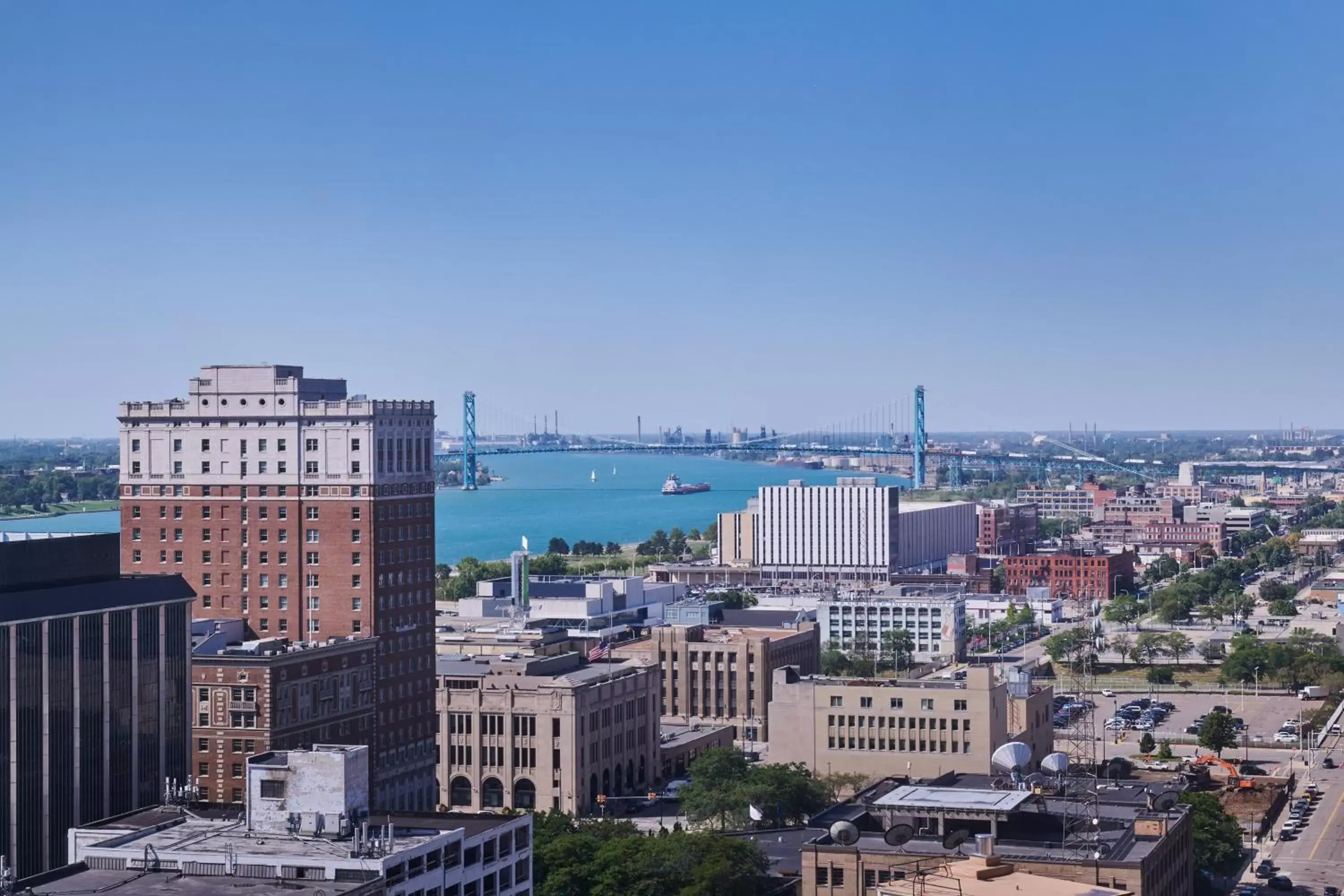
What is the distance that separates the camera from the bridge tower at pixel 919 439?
182125 millimetres

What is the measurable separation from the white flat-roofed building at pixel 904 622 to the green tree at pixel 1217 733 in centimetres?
2094

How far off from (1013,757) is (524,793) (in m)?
18.5

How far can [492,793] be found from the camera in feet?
163

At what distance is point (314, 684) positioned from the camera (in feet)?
128

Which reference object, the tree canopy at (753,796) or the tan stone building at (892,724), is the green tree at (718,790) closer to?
the tree canopy at (753,796)

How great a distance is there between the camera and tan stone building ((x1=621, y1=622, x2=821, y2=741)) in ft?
199

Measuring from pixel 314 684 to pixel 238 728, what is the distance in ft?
6.37

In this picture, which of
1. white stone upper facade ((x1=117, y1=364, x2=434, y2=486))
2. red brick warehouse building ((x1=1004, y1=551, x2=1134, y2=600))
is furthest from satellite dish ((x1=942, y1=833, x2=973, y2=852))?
red brick warehouse building ((x1=1004, y1=551, x2=1134, y2=600))

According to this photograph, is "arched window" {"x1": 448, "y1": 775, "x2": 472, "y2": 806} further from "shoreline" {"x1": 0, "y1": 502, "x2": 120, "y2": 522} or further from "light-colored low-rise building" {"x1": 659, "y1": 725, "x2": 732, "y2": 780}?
"shoreline" {"x1": 0, "y1": 502, "x2": 120, "y2": 522}

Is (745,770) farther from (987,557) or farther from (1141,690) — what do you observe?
(987,557)

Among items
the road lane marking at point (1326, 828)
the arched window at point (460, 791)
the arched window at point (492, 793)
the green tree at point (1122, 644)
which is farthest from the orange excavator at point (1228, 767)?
the green tree at point (1122, 644)

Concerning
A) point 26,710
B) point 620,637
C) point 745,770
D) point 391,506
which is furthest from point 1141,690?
point 26,710

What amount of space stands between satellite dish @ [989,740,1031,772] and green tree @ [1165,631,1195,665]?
45.4 meters

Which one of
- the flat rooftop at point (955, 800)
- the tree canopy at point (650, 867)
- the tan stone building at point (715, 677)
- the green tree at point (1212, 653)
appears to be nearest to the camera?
the flat rooftop at point (955, 800)
